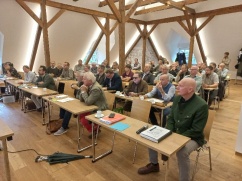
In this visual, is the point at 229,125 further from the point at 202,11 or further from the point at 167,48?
the point at 167,48

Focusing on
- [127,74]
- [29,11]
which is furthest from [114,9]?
[29,11]

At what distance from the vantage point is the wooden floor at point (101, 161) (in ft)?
7.20

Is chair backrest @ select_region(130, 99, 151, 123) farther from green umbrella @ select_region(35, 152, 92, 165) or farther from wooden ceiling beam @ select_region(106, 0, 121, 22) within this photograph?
→ wooden ceiling beam @ select_region(106, 0, 121, 22)

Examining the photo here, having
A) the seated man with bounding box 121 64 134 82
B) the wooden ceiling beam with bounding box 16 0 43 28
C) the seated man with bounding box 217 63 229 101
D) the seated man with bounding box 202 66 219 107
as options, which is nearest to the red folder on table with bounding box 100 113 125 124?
the seated man with bounding box 121 64 134 82

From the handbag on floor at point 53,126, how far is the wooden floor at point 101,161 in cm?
13

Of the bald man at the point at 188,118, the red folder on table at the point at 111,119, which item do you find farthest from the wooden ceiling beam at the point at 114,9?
the bald man at the point at 188,118

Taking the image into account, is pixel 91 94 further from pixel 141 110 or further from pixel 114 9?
pixel 114 9

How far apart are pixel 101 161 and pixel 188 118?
4.48 ft

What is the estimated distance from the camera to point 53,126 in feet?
11.1

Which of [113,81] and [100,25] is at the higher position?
[100,25]

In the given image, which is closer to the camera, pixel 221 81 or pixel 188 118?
pixel 188 118

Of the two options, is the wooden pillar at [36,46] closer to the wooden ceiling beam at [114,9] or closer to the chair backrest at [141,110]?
the wooden ceiling beam at [114,9]

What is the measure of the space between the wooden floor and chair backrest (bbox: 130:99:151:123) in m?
0.57

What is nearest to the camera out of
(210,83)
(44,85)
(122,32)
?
(44,85)
